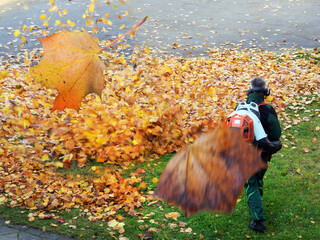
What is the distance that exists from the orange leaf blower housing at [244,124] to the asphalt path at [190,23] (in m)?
7.48

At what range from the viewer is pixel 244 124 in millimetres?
3545

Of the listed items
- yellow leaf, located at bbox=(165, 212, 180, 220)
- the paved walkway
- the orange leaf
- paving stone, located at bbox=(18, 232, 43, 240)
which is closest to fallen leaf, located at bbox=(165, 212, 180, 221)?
yellow leaf, located at bbox=(165, 212, 180, 220)

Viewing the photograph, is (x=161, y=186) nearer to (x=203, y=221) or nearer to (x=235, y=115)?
(x=235, y=115)

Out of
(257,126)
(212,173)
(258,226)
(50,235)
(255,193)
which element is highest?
(212,173)

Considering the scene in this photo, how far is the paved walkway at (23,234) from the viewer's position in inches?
161

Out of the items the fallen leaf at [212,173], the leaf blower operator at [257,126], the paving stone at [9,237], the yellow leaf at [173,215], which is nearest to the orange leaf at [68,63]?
the fallen leaf at [212,173]

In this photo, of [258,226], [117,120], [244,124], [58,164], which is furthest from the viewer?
[117,120]

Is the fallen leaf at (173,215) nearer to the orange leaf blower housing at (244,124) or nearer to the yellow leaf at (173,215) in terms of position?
the yellow leaf at (173,215)

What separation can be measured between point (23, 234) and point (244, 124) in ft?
9.72

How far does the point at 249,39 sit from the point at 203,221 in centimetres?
889

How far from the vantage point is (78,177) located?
5.46 meters

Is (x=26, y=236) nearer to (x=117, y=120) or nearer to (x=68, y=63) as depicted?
(x=68, y=63)

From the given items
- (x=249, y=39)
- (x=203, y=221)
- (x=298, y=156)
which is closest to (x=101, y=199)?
(x=203, y=221)

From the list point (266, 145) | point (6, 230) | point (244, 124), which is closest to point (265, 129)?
point (266, 145)
